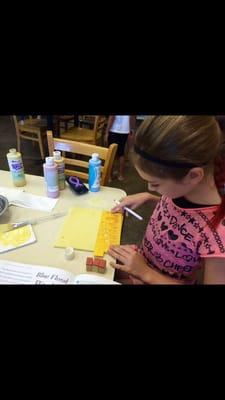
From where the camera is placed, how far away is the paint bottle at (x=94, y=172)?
0.94m

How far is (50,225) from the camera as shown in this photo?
0.82 m

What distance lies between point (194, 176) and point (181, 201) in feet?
0.51

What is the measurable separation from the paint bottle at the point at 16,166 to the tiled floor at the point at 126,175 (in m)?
0.87

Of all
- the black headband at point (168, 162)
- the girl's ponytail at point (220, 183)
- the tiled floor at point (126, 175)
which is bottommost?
the tiled floor at point (126, 175)

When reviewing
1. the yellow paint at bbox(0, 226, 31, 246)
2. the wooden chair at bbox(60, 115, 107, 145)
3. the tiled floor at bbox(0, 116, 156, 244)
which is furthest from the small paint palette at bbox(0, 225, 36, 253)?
the wooden chair at bbox(60, 115, 107, 145)

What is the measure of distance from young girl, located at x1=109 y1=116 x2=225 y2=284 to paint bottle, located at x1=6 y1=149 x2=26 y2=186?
1.70 ft

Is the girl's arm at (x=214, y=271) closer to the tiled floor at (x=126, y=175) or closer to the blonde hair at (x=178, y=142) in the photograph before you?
the blonde hair at (x=178, y=142)

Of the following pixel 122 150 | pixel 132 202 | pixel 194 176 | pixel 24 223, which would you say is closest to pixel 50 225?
pixel 24 223

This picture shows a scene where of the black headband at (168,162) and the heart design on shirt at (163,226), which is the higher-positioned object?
the black headband at (168,162)

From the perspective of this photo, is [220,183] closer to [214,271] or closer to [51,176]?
[214,271]

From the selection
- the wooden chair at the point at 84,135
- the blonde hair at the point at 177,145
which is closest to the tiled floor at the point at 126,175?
the wooden chair at the point at 84,135

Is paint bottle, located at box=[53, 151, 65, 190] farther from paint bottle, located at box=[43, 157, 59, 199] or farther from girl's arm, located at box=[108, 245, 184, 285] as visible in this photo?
girl's arm, located at box=[108, 245, 184, 285]
